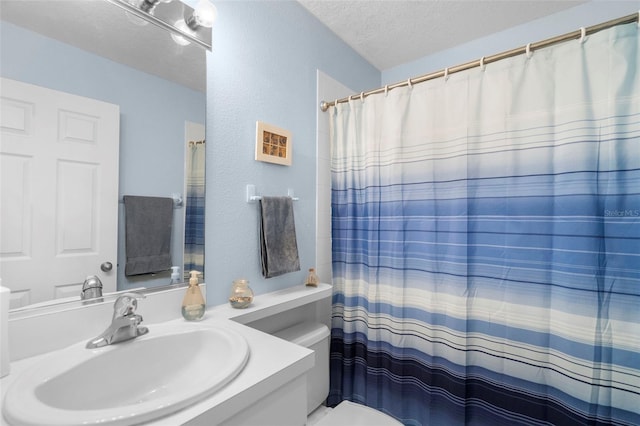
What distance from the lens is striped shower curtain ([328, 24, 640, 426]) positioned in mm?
1094

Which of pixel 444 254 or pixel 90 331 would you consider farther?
pixel 444 254

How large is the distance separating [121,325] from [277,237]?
73 cm

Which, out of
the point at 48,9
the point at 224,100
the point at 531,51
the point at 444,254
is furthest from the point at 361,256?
the point at 48,9

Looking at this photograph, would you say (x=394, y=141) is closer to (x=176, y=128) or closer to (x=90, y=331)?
(x=176, y=128)

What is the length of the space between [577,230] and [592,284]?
0.68ft

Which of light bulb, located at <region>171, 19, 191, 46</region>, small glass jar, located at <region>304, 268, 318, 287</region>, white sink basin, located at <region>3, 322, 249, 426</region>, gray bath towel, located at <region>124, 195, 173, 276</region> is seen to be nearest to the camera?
white sink basin, located at <region>3, 322, 249, 426</region>

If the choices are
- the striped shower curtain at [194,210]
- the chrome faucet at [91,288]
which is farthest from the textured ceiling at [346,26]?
the chrome faucet at [91,288]

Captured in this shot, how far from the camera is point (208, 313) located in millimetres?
1167

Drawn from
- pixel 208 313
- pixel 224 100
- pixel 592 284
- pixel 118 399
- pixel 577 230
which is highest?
pixel 224 100

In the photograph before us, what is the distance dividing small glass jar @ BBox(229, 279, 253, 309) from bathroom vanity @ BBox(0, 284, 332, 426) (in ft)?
0.36

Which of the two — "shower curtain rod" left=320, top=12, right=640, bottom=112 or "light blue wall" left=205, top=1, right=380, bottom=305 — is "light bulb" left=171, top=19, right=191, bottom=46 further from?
"shower curtain rod" left=320, top=12, right=640, bottom=112

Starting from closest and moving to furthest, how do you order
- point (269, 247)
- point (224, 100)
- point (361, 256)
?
1. point (224, 100)
2. point (269, 247)
3. point (361, 256)

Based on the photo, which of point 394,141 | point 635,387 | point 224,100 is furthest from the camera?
point 394,141

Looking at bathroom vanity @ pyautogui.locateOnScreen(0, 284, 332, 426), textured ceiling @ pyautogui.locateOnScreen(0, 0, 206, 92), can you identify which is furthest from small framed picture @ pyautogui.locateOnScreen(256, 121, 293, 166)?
bathroom vanity @ pyautogui.locateOnScreen(0, 284, 332, 426)
